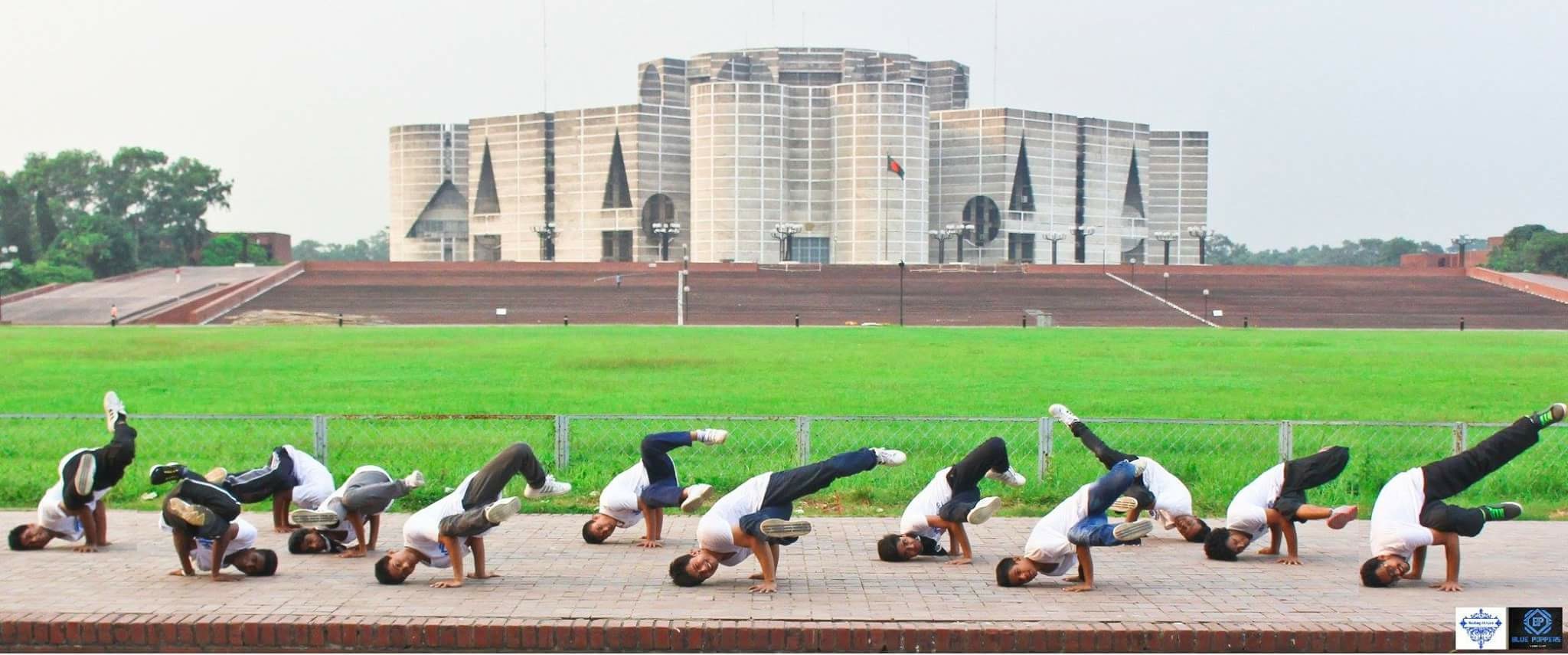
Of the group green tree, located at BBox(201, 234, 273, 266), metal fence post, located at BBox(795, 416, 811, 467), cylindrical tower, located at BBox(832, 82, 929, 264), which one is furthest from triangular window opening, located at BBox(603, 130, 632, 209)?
metal fence post, located at BBox(795, 416, 811, 467)

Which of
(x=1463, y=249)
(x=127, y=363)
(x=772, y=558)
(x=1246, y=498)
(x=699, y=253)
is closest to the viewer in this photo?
(x=772, y=558)

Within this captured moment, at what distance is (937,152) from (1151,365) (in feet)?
234

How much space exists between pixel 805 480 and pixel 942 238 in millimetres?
90734

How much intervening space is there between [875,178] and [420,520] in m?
85.2

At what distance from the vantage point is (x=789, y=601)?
26.2 ft

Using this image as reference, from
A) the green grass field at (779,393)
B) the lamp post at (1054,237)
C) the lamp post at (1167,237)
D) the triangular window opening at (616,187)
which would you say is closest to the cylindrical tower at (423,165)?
the triangular window opening at (616,187)

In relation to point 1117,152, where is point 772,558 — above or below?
below

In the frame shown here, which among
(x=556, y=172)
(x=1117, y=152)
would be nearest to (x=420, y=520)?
(x=556, y=172)

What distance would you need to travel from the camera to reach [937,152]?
100000 millimetres

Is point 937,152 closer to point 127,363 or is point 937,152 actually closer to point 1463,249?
point 1463,249

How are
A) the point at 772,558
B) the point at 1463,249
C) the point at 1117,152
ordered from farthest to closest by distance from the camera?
1. the point at 1117,152
2. the point at 1463,249
3. the point at 772,558

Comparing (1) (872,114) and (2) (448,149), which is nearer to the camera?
(1) (872,114)

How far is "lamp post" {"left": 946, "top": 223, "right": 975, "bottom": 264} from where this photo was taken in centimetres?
9619

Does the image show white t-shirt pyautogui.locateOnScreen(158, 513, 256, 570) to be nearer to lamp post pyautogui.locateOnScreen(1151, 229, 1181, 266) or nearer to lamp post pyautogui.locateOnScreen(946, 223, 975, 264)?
lamp post pyautogui.locateOnScreen(946, 223, 975, 264)
